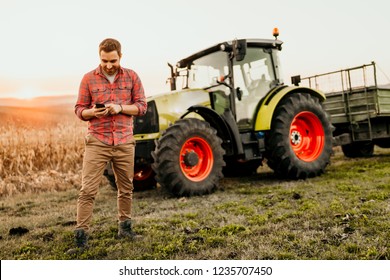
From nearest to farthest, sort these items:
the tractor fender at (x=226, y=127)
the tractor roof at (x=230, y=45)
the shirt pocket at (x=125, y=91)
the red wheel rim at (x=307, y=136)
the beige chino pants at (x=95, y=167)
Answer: the beige chino pants at (x=95, y=167) < the shirt pocket at (x=125, y=91) < the tractor fender at (x=226, y=127) < the tractor roof at (x=230, y=45) < the red wheel rim at (x=307, y=136)

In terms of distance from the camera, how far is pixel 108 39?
10.9ft

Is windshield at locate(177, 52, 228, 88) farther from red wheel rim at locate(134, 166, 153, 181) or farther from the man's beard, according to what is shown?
the man's beard

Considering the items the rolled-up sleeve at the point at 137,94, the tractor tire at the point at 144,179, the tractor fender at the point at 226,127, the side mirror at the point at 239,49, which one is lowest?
the tractor tire at the point at 144,179

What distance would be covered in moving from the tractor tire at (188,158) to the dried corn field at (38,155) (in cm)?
279

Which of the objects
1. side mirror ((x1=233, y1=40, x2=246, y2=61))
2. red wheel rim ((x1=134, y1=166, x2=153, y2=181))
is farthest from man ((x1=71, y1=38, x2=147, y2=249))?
red wheel rim ((x1=134, y1=166, x2=153, y2=181))

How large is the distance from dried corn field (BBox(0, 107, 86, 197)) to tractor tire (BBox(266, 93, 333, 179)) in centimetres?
370

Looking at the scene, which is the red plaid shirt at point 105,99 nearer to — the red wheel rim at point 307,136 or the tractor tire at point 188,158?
the tractor tire at point 188,158

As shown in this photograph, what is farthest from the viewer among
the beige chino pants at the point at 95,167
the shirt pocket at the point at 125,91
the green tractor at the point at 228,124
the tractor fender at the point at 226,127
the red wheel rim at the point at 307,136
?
the red wheel rim at the point at 307,136

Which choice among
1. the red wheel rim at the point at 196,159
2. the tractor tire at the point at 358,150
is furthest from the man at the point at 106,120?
the tractor tire at the point at 358,150

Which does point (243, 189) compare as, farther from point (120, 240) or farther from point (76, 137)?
point (76, 137)

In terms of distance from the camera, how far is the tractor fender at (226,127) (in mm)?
6164

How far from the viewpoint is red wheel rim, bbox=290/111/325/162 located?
7041 millimetres
